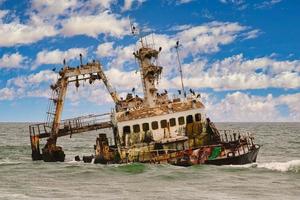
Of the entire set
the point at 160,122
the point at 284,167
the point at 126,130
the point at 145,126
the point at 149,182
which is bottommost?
the point at 284,167

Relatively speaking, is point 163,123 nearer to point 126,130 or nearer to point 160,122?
point 160,122

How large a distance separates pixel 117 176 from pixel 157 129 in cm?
581

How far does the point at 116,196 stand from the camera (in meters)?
21.7

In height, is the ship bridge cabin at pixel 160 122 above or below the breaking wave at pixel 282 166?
above

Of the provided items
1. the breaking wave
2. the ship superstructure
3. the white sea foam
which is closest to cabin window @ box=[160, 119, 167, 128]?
the ship superstructure

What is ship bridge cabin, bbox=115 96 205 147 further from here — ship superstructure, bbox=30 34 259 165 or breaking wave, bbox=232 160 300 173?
breaking wave, bbox=232 160 300 173

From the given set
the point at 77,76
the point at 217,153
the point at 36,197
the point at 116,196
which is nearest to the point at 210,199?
the point at 116,196

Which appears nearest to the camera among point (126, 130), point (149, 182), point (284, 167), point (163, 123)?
point (149, 182)

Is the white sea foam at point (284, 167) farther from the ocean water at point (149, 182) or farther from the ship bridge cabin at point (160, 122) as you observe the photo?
the ship bridge cabin at point (160, 122)

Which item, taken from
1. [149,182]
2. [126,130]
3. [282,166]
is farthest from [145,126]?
[282,166]

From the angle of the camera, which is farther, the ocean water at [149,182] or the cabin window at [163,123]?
the cabin window at [163,123]

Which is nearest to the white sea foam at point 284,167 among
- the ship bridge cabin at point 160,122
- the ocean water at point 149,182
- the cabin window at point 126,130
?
the ocean water at point 149,182

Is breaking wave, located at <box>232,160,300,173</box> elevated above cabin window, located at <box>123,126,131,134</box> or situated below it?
below

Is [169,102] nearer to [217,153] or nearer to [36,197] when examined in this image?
[217,153]
